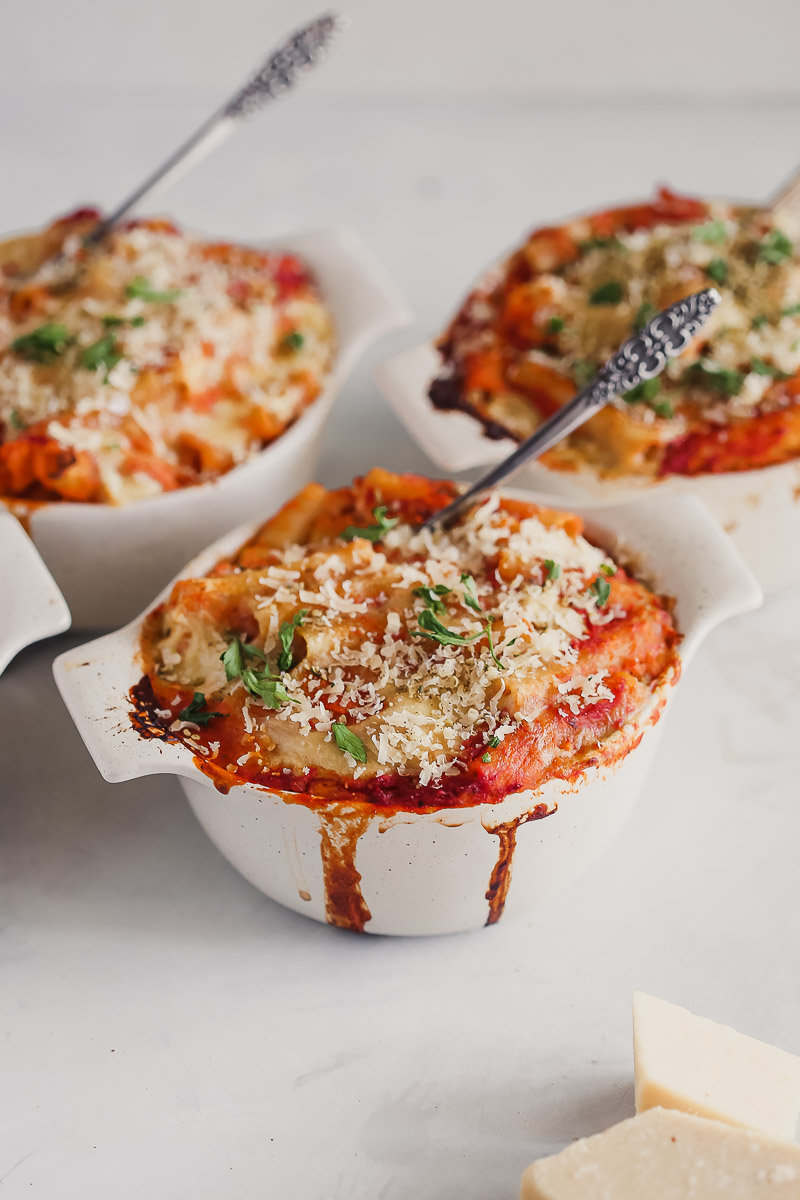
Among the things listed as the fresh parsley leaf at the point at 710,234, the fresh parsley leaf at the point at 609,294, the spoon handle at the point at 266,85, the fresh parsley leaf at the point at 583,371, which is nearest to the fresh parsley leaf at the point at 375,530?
the fresh parsley leaf at the point at 583,371

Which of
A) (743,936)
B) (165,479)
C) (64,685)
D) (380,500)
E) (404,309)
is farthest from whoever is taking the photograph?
(404,309)

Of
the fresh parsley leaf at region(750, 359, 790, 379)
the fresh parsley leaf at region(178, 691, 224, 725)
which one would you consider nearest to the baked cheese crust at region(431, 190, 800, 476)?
the fresh parsley leaf at region(750, 359, 790, 379)

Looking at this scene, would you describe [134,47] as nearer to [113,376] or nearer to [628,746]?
[113,376]

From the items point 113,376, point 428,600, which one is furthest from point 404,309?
point 428,600

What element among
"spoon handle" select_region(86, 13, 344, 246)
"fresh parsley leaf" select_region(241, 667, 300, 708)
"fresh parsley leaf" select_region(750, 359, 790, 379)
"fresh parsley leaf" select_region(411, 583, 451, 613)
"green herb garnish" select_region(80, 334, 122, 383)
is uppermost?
"spoon handle" select_region(86, 13, 344, 246)

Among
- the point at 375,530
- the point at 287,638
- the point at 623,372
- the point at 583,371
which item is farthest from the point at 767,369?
the point at 287,638

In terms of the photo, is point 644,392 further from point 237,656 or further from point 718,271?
point 237,656

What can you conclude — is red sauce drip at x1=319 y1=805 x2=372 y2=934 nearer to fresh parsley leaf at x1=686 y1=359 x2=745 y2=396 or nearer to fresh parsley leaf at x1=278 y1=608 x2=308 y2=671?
fresh parsley leaf at x1=278 y1=608 x2=308 y2=671
